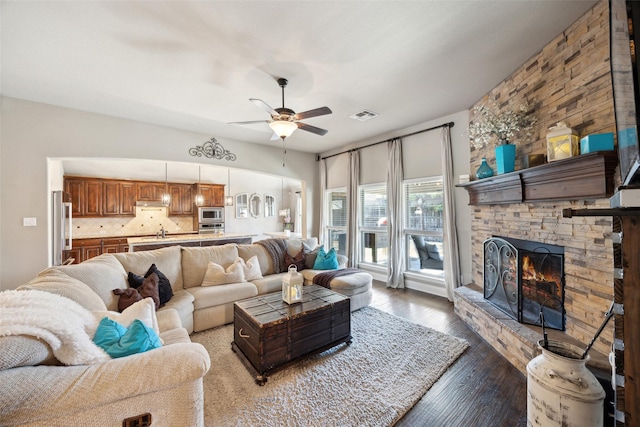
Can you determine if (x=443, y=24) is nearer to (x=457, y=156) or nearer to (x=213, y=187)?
(x=457, y=156)

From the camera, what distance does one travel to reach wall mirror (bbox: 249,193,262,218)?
29.4 feet

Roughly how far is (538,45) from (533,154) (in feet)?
3.40

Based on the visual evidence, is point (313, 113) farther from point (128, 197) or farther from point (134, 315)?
point (128, 197)

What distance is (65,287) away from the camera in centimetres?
183

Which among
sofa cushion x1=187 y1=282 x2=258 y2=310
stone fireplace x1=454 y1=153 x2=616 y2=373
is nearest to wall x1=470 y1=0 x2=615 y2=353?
stone fireplace x1=454 y1=153 x2=616 y2=373

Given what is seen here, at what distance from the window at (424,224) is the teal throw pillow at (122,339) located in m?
4.18

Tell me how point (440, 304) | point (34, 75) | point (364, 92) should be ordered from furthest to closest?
1. point (440, 304)
2. point (364, 92)
3. point (34, 75)

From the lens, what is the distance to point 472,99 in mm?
3506

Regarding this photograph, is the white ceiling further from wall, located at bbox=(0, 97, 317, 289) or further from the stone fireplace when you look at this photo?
the stone fireplace

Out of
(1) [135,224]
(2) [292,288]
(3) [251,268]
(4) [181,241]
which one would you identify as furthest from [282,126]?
(1) [135,224]

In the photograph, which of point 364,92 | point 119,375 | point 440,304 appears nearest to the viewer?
point 119,375

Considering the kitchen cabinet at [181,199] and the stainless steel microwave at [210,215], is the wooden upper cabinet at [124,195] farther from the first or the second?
the stainless steel microwave at [210,215]

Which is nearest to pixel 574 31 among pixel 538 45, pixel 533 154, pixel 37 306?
pixel 538 45

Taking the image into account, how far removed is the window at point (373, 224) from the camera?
17.3 feet
